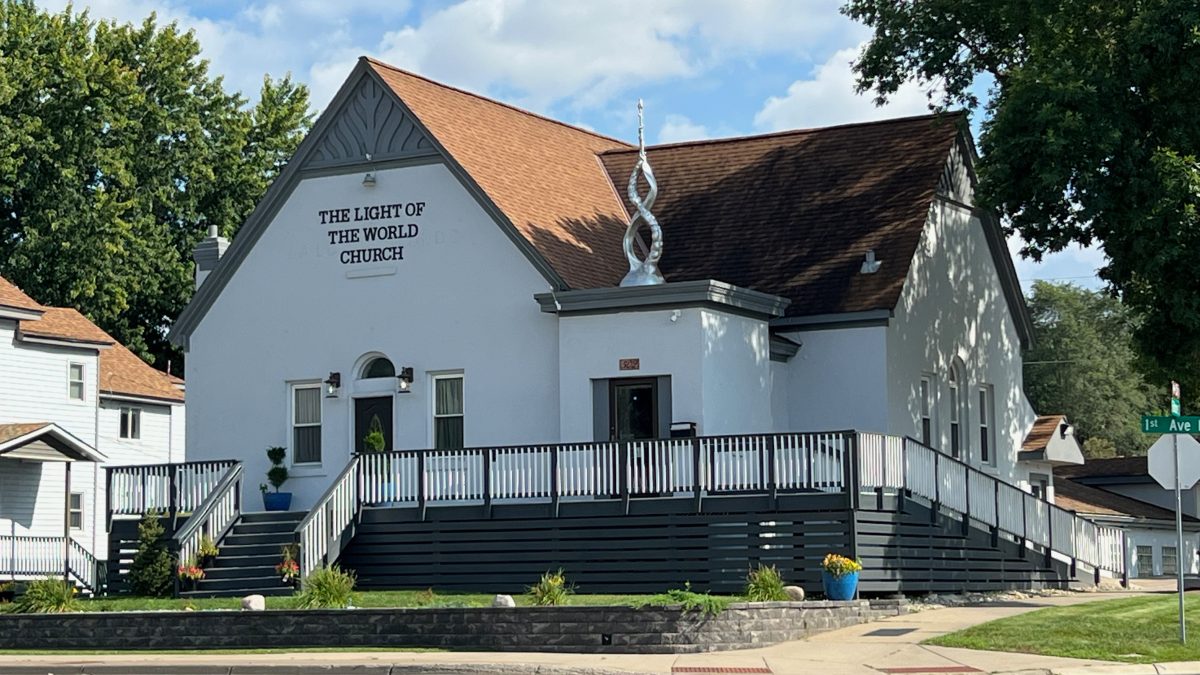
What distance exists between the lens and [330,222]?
35.8 metres

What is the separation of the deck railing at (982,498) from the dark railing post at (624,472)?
149 inches

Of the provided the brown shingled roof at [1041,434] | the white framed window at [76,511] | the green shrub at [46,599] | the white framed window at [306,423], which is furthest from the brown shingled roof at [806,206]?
the white framed window at [76,511]

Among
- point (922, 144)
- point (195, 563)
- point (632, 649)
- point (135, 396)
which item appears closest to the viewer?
point (632, 649)

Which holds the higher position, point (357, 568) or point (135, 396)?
point (135, 396)

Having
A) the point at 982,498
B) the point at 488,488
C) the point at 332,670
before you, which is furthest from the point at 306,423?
the point at 332,670

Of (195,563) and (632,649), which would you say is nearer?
(632,649)

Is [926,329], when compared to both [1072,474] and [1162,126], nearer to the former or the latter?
[1162,126]

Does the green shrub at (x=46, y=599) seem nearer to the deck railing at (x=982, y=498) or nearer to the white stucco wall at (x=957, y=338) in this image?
the deck railing at (x=982, y=498)

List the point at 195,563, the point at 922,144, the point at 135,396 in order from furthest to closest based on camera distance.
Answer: the point at 135,396 → the point at 922,144 → the point at 195,563

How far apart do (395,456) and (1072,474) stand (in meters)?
32.2

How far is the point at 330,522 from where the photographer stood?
30.8 m

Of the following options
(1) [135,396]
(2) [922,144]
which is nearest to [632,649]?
(2) [922,144]

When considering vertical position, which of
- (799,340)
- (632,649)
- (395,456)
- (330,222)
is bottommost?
(632,649)

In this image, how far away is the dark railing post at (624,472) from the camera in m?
29.7
